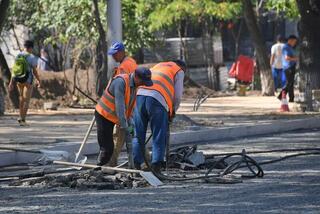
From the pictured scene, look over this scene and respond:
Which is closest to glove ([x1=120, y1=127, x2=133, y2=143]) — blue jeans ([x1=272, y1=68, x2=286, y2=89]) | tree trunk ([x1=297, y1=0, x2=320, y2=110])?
tree trunk ([x1=297, y1=0, x2=320, y2=110])

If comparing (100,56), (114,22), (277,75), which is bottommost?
(277,75)

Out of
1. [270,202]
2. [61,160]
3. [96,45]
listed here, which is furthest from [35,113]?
[270,202]

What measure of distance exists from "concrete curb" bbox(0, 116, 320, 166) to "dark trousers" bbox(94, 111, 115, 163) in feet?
7.19

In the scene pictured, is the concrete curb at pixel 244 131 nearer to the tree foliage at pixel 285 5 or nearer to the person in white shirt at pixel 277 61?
the person in white shirt at pixel 277 61

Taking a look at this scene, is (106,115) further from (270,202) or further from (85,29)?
(85,29)

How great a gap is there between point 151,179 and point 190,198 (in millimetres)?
1044

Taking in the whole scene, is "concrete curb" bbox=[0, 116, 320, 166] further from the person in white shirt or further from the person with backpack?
the person in white shirt

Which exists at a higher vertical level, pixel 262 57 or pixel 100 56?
pixel 100 56

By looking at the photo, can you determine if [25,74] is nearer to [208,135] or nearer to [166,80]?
[208,135]

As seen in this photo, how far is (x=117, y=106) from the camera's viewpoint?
1156cm

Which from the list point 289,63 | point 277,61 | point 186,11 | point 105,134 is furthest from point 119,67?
point 186,11

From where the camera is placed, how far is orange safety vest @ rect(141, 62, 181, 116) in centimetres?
1183

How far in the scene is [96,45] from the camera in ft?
84.5

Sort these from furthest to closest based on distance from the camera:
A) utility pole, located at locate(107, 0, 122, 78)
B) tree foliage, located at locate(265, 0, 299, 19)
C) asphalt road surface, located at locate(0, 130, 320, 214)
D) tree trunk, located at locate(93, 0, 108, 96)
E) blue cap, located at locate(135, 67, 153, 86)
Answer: tree foliage, located at locate(265, 0, 299, 19) < tree trunk, located at locate(93, 0, 108, 96) < utility pole, located at locate(107, 0, 122, 78) < blue cap, located at locate(135, 67, 153, 86) < asphalt road surface, located at locate(0, 130, 320, 214)
